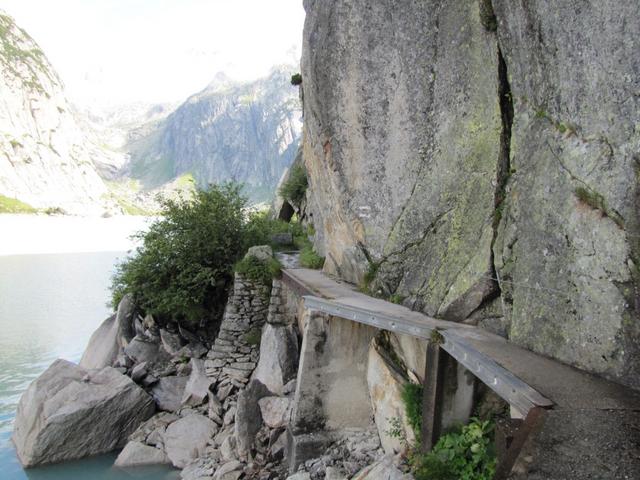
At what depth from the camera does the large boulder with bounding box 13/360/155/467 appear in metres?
12.2

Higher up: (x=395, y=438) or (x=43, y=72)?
(x=43, y=72)

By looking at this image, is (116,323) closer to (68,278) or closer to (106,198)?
Result: (68,278)

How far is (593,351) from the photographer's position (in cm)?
439

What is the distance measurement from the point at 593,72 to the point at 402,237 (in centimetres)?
425

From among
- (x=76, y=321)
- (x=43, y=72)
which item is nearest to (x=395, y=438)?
(x=76, y=321)

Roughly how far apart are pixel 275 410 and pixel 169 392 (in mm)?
4723

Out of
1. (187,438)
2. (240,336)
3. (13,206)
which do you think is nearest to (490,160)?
(240,336)

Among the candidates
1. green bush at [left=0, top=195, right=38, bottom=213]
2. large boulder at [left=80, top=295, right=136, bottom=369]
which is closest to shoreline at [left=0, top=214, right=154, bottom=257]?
green bush at [left=0, top=195, right=38, bottom=213]

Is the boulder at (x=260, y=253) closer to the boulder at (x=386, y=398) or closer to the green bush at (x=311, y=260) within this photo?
the green bush at (x=311, y=260)

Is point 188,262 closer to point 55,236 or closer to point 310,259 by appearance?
point 310,259

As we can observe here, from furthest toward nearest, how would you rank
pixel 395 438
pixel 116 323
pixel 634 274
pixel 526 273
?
1. pixel 116 323
2. pixel 395 438
3. pixel 526 273
4. pixel 634 274

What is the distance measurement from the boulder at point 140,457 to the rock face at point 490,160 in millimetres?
6873

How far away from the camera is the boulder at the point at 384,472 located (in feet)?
20.7

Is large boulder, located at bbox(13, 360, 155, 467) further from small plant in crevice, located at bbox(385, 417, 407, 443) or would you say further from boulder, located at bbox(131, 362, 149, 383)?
small plant in crevice, located at bbox(385, 417, 407, 443)
